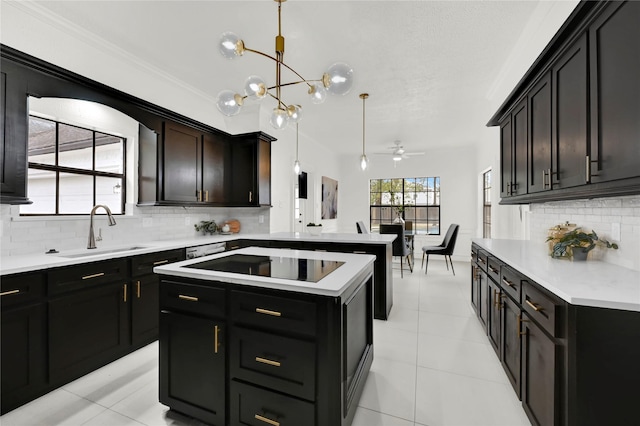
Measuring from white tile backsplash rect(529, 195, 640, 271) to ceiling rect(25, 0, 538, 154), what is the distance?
1.61 m

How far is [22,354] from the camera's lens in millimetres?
1891

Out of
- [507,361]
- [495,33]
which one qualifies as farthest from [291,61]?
[507,361]

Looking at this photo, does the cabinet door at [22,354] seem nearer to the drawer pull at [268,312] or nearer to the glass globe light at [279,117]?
the drawer pull at [268,312]

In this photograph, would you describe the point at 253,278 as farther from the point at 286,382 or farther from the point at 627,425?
the point at 627,425

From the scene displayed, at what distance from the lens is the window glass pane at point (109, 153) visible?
10.1ft

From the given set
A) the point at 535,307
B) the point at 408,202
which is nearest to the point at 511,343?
the point at 535,307

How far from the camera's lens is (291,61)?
10.2 feet

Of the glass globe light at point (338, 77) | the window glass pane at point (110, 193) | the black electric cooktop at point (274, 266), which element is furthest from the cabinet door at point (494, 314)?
the window glass pane at point (110, 193)

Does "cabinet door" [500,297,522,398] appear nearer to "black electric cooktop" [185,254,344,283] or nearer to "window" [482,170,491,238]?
"black electric cooktop" [185,254,344,283]

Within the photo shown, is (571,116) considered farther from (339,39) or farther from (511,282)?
(339,39)

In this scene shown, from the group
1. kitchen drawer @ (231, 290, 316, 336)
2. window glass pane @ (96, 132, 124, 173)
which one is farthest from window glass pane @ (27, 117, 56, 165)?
kitchen drawer @ (231, 290, 316, 336)

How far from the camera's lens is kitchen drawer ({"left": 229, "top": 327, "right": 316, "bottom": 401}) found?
1.43 metres

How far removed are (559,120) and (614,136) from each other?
0.62 metres

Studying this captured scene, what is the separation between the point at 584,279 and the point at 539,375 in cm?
55
